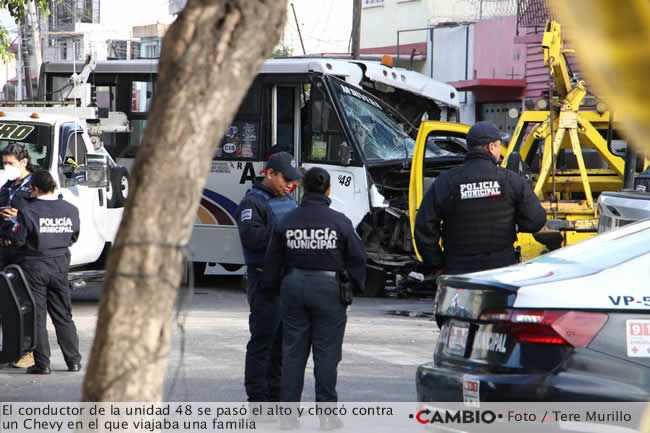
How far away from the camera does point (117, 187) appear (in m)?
12.3

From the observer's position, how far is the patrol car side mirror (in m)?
11.2

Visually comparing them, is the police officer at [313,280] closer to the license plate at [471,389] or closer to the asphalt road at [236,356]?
the asphalt road at [236,356]

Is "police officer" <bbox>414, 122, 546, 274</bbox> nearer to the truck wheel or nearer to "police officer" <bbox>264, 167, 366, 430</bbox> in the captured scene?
"police officer" <bbox>264, 167, 366, 430</bbox>

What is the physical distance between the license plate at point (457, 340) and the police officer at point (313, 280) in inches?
45.6

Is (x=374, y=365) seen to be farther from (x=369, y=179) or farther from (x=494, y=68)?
(x=494, y=68)

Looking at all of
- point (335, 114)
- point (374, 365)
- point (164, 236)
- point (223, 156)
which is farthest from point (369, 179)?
point (164, 236)

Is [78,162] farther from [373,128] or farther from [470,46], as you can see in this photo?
[470,46]

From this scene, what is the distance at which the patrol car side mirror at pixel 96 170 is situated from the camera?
36.8 feet

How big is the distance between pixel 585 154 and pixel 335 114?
3.68 meters

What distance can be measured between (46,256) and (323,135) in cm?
636

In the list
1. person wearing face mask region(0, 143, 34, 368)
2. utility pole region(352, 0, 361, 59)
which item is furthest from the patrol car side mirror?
utility pole region(352, 0, 361, 59)

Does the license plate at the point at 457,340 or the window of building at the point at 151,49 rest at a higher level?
the window of building at the point at 151,49

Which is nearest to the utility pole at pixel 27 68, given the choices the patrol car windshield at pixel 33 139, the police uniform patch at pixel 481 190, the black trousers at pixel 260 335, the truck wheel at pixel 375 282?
the patrol car windshield at pixel 33 139

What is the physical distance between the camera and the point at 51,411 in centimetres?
696
